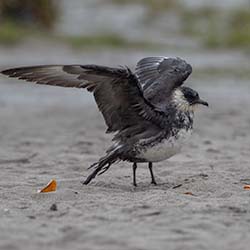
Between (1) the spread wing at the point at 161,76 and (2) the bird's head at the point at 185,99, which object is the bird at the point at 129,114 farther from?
(1) the spread wing at the point at 161,76

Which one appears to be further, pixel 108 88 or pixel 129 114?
pixel 129 114

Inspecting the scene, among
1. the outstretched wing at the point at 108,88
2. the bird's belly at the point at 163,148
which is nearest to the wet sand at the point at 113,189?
the bird's belly at the point at 163,148

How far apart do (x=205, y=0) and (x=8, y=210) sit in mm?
24599

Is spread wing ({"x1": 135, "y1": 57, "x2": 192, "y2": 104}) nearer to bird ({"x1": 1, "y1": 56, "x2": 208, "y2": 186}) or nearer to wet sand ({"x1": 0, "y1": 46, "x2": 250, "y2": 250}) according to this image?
bird ({"x1": 1, "y1": 56, "x2": 208, "y2": 186})

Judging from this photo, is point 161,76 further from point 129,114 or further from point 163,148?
point 163,148

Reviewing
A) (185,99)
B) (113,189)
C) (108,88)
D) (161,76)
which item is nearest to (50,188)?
(113,189)

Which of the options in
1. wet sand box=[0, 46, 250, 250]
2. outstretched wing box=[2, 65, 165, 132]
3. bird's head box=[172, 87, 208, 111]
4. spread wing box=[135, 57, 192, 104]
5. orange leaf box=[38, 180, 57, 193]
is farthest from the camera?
spread wing box=[135, 57, 192, 104]

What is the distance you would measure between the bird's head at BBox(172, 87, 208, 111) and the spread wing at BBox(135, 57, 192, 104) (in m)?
0.08

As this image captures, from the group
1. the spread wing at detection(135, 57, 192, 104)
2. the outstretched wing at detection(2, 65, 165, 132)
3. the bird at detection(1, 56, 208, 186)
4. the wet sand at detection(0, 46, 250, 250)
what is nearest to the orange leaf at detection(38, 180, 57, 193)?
the wet sand at detection(0, 46, 250, 250)

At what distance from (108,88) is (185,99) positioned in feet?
2.74

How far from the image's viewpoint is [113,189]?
6832 mm

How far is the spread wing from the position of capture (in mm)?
7492

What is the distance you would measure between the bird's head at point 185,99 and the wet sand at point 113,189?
60 centimetres

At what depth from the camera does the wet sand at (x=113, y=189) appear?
4863 millimetres
